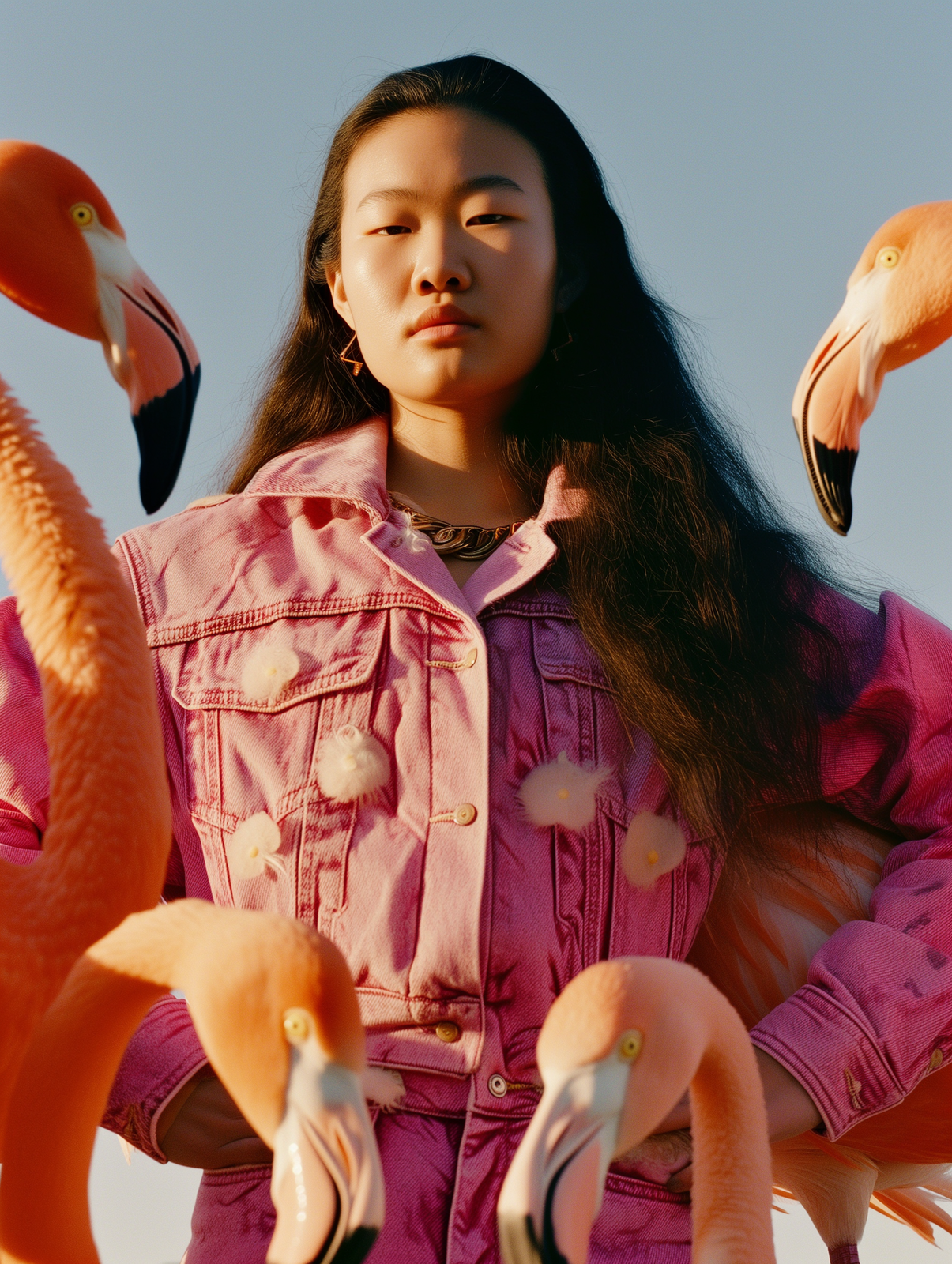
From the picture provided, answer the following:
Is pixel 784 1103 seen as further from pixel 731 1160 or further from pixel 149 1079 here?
pixel 149 1079

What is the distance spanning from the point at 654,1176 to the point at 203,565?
1.03 m

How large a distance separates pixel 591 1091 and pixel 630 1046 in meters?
0.06

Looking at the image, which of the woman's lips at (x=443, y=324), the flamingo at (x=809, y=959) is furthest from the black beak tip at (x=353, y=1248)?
the woman's lips at (x=443, y=324)

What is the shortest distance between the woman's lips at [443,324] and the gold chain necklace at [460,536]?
258 mm

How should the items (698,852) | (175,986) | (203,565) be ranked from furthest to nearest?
(203,565)
(698,852)
(175,986)

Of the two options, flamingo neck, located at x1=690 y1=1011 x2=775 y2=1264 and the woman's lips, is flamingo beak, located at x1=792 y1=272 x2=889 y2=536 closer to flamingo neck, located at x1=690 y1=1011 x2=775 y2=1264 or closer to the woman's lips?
the woman's lips

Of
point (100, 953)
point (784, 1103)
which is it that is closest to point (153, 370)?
point (100, 953)

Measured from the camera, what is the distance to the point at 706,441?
2217 mm

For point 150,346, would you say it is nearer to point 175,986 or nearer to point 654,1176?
point 175,986

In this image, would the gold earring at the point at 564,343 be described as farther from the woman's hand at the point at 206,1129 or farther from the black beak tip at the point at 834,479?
the woman's hand at the point at 206,1129

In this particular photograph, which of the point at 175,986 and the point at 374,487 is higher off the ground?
the point at 374,487

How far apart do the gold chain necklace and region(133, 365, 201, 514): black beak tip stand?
18.2 inches

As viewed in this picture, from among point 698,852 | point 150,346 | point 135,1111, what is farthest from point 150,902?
point 698,852

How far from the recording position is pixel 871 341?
1.89 metres
